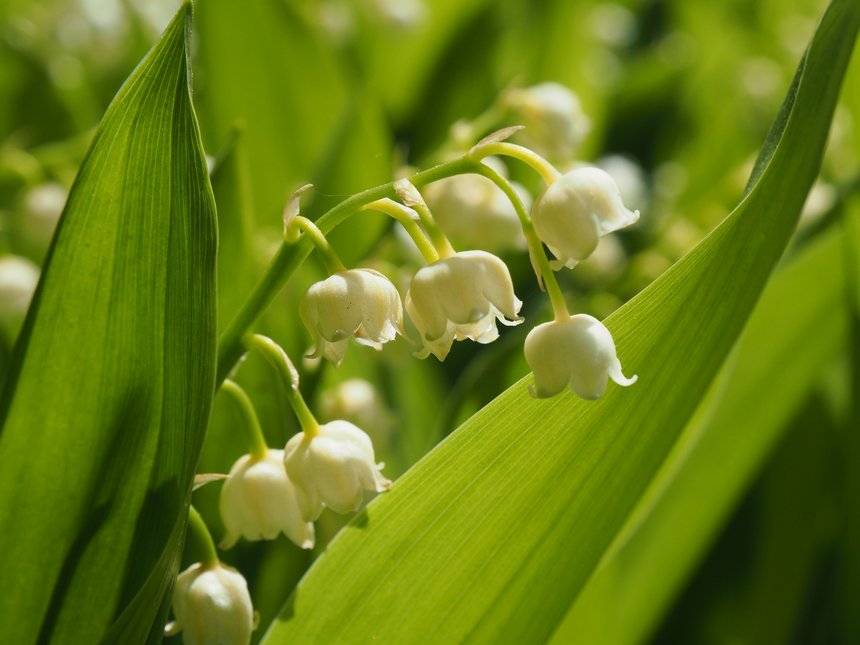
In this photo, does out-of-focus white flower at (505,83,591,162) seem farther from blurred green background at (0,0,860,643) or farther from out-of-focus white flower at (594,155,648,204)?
out-of-focus white flower at (594,155,648,204)

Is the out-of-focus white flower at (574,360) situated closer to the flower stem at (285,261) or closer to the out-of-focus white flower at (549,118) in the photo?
the flower stem at (285,261)

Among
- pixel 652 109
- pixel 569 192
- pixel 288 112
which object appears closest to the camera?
pixel 569 192

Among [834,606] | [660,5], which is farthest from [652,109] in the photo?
[834,606]

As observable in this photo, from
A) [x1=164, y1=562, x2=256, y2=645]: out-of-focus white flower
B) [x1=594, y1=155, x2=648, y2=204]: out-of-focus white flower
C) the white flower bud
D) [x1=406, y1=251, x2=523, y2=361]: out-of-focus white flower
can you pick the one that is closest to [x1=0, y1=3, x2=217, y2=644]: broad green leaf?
[x1=164, y1=562, x2=256, y2=645]: out-of-focus white flower

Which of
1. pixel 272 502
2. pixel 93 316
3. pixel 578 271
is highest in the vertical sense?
pixel 93 316

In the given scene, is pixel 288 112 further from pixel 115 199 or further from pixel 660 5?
pixel 660 5

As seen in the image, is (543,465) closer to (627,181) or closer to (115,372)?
(115,372)
